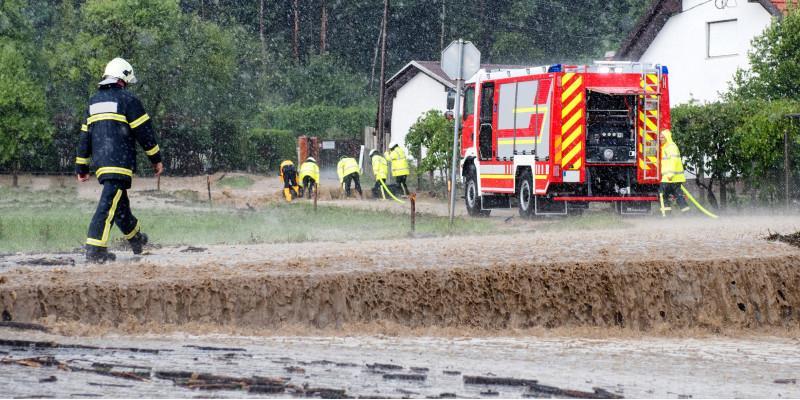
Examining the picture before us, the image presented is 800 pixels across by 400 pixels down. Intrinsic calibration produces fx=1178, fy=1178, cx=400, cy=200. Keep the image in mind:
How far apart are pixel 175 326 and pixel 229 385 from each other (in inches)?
108

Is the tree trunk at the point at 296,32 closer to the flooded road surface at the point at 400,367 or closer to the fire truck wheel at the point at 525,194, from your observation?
the fire truck wheel at the point at 525,194

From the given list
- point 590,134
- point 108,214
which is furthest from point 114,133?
point 590,134

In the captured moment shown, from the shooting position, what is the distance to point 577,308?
10461 mm

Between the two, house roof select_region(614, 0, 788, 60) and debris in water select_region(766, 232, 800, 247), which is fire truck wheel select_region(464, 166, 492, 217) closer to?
debris in water select_region(766, 232, 800, 247)

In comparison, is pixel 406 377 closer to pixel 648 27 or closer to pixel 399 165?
pixel 399 165

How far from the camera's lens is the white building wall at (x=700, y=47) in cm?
3534

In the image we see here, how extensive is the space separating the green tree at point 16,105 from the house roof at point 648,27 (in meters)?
19.7

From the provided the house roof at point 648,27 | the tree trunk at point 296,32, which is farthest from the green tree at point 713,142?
the tree trunk at point 296,32

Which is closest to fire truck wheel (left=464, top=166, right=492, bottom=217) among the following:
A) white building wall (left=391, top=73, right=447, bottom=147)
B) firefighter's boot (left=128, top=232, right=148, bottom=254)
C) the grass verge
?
the grass verge

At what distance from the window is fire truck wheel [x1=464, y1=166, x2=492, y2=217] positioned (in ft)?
46.8

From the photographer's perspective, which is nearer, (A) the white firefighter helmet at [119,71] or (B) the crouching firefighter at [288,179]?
(A) the white firefighter helmet at [119,71]

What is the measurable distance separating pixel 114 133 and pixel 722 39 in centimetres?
2816

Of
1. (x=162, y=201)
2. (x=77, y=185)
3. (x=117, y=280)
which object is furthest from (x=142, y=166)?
(x=117, y=280)

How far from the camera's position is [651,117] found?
21297mm
